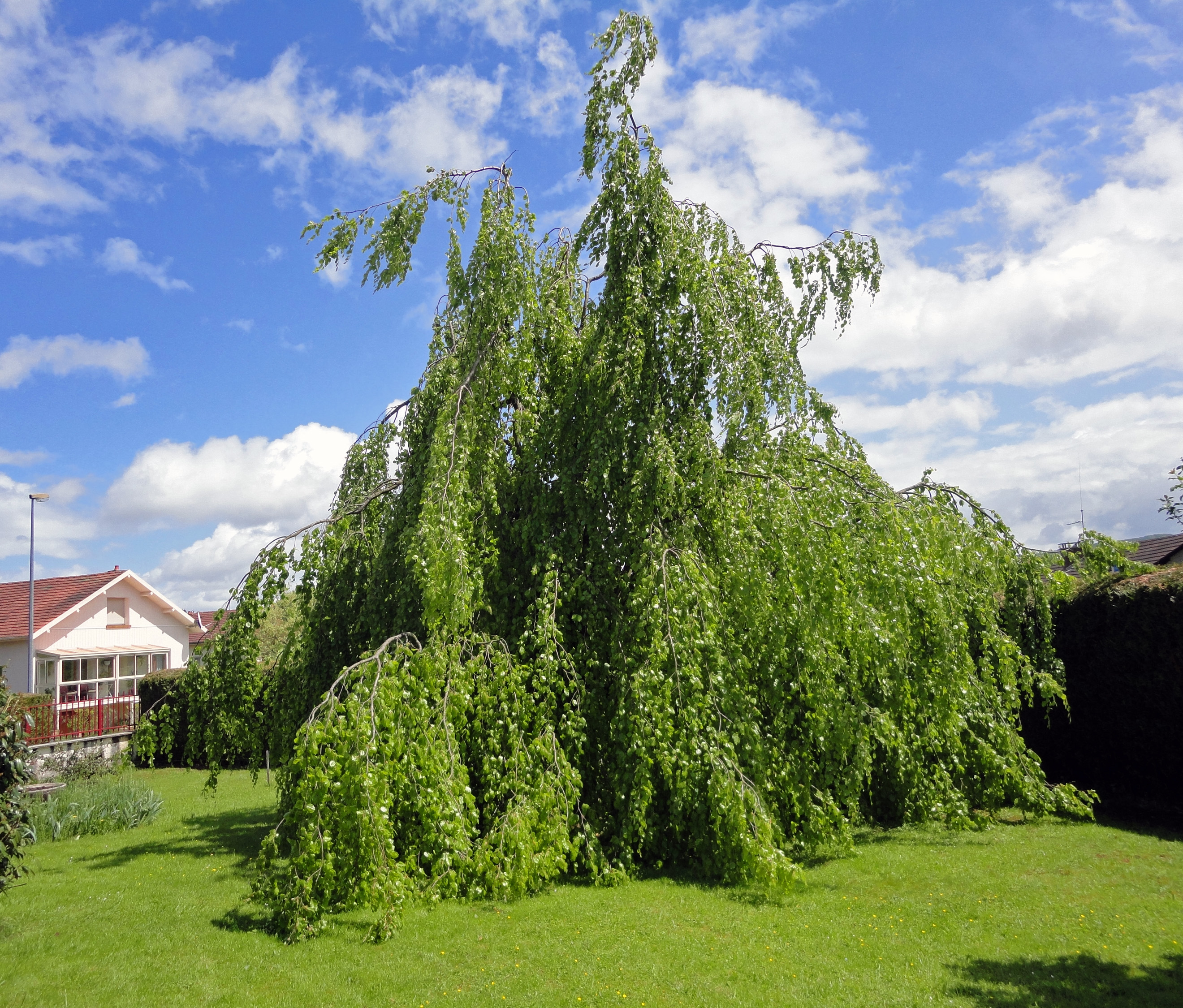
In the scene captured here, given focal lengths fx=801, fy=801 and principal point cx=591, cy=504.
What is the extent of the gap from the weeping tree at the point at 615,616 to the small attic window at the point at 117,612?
23020 mm

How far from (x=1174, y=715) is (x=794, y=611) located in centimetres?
486

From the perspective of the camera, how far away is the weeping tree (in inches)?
229

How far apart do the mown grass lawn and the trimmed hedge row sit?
4.84 ft

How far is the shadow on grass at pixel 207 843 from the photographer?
8164 mm

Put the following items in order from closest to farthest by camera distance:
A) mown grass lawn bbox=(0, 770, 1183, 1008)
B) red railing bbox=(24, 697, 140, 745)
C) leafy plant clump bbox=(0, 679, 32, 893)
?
1. mown grass lawn bbox=(0, 770, 1183, 1008)
2. leafy plant clump bbox=(0, 679, 32, 893)
3. red railing bbox=(24, 697, 140, 745)

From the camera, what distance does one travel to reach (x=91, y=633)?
86.9 feet

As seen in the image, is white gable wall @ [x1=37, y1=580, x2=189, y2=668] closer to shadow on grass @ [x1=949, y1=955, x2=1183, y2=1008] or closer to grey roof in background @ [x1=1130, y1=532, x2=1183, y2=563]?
shadow on grass @ [x1=949, y1=955, x2=1183, y2=1008]

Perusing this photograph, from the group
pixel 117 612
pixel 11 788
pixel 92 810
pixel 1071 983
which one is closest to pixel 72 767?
pixel 92 810

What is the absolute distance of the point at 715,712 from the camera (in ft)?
Answer: 20.3

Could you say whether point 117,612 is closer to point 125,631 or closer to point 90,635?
point 125,631

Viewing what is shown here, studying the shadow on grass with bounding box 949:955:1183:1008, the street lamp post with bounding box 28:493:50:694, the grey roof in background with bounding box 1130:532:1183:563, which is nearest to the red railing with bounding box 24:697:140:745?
the street lamp post with bounding box 28:493:50:694

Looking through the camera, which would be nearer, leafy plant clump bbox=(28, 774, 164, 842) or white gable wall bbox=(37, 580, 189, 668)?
leafy plant clump bbox=(28, 774, 164, 842)

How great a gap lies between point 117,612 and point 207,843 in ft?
73.9

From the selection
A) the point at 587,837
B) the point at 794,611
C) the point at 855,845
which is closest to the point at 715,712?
the point at 794,611
